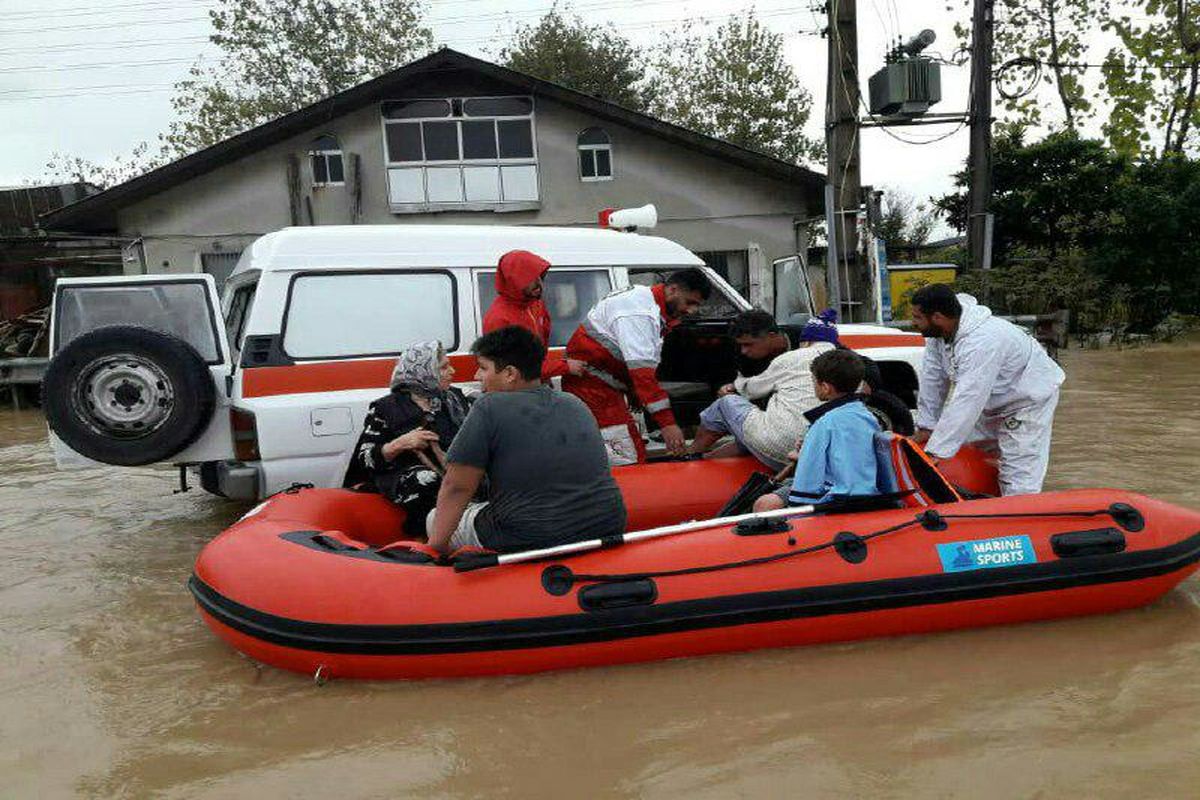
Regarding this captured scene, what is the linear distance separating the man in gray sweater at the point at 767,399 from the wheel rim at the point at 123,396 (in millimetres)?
3004

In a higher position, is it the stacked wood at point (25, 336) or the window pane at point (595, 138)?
the window pane at point (595, 138)

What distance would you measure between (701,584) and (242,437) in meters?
2.88

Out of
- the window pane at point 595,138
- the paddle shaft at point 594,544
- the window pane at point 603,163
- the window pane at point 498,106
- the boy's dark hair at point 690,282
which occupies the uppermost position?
the window pane at point 498,106

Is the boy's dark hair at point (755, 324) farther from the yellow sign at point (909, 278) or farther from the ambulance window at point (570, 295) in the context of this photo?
the yellow sign at point (909, 278)

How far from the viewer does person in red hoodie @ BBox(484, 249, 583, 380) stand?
494cm

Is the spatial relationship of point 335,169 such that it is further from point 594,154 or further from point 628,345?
point 628,345

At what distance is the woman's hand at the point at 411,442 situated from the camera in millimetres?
4469

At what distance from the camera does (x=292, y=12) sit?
92.3ft

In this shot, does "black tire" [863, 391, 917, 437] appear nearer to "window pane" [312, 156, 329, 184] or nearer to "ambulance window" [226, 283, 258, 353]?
"ambulance window" [226, 283, 258, 353]

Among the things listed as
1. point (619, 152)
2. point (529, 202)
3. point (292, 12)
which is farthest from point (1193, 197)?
point (292, 12)

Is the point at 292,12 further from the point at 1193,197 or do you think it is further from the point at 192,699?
the point at 192,699

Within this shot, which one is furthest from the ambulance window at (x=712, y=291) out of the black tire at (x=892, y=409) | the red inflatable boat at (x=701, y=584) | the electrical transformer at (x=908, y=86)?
the electrical transformer at (x=908, y=86)

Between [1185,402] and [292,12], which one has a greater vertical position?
[292,12]

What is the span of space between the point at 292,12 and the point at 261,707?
29.2 meters
